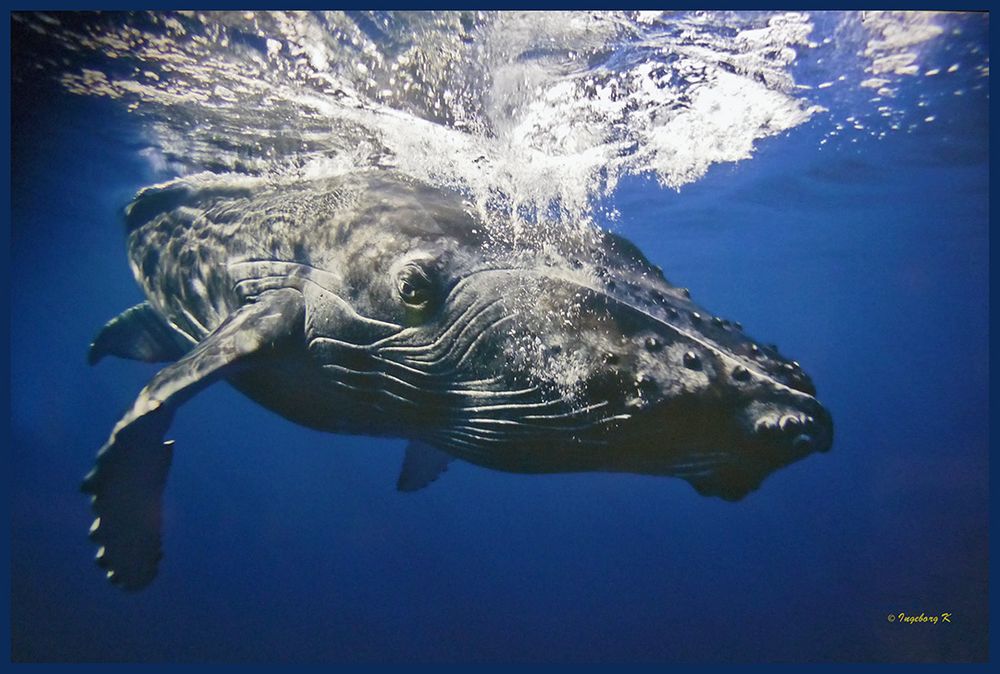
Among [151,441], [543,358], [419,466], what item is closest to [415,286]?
[543,358]

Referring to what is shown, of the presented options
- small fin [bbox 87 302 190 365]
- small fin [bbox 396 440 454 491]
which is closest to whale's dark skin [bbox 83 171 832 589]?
small fin [bbox 87 302 190 365]

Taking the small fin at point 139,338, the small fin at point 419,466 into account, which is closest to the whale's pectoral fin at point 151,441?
the small fin at point 139,338

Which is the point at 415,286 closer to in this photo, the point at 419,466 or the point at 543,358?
the point at 543,358

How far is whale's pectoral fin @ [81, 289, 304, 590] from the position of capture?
4559 millimetres

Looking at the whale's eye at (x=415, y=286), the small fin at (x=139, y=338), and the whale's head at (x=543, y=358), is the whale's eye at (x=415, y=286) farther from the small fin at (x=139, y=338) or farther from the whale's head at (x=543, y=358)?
the small fin at (x=139, y=338)

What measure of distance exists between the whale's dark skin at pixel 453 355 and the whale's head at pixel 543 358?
0.04 feet

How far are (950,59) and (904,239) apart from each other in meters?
23.8

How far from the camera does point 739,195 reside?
21906mm

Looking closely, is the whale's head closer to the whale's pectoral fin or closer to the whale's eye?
the whale's eye

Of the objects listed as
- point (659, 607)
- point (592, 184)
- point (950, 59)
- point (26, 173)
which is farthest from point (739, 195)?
point (26, 173)

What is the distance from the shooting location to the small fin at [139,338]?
7.86 metres

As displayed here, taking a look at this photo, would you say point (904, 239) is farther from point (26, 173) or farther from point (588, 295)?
point (26, 173)

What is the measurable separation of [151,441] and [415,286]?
2.45 m

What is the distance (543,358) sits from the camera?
397 centimetres
